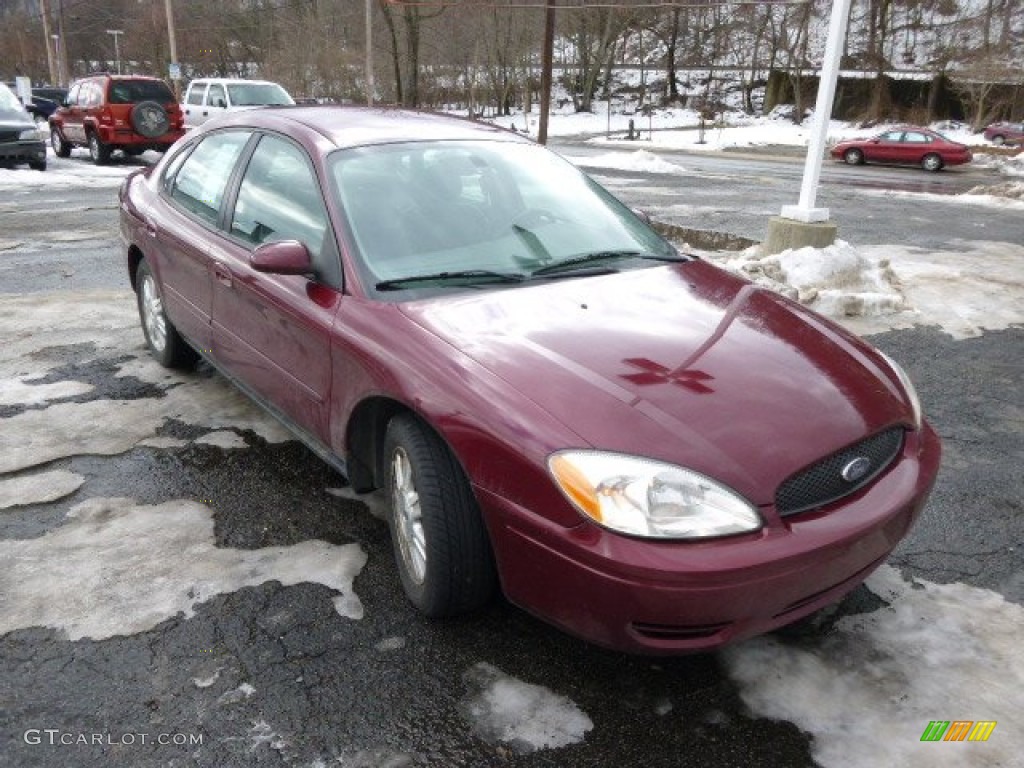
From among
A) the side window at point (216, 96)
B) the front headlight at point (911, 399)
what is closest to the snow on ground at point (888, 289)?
the front headlight at point (911, 399)

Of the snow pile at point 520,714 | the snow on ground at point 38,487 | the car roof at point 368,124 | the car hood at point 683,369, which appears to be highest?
the car roof at point 368,124

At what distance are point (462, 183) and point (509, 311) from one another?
2.86 ft

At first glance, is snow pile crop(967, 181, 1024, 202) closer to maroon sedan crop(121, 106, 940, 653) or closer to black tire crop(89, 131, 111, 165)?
maroon sedan crop(121, 106, 940, 653)

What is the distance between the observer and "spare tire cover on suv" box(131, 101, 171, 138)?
16625mm

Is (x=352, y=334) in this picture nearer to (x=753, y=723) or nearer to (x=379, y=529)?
(x=379, y=529)

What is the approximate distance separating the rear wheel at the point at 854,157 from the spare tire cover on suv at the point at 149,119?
69.5ft

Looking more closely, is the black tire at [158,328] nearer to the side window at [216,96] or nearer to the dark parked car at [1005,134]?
the side window at [216,96]

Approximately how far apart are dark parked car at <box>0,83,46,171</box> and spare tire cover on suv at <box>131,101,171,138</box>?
181 centimetres

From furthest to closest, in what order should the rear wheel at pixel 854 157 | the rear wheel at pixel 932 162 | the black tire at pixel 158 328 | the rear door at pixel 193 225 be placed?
1. the rear wheel at pixel 854 157
2. the rear wheel at pixel 932 162
3. the black tire at pixel 158 328
4. the rear door at pixel 193 225

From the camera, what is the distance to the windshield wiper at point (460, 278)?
2.94m

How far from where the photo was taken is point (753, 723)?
90.9 inches

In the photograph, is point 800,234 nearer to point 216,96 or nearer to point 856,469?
point 856,469

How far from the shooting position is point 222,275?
3.73 metres

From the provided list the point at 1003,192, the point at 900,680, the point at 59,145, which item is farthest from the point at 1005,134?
the point at 900,680
